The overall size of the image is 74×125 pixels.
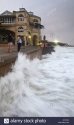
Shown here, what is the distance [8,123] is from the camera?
1.85 m

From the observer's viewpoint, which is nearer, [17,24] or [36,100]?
[36,100]

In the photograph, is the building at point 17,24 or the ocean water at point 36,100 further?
the building at point 17,24

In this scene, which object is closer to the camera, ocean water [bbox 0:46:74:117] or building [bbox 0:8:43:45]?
ocean water [bbox 0:46:74:117]

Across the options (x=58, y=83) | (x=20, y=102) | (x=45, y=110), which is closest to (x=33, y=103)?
(x=20, y=102)

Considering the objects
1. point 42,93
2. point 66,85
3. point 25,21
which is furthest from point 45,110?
point 25,21

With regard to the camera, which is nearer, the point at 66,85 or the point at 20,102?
the point at 20,102

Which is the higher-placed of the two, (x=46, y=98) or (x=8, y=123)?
(x=8, y=123)

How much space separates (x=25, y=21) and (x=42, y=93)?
7.31 m

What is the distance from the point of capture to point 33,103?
273 centimetres

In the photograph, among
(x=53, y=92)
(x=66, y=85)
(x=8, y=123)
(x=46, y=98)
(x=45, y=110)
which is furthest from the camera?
(x=66, y=85)

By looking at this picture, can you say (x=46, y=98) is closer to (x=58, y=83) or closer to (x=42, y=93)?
(x=42, y=93)

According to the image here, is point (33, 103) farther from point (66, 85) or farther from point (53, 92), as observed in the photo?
point (66, 85)

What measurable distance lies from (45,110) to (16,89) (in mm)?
1002

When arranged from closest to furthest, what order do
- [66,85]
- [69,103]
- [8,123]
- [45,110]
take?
[8,123]
[45,110]
[69,103]
[66,85]
